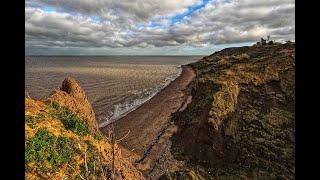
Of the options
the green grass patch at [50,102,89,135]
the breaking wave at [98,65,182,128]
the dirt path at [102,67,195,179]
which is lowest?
the dirt path at [102,67,195,179]

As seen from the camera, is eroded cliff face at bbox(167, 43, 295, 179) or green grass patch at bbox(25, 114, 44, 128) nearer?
green grass patch at bbox(25, 114, 44, 128)

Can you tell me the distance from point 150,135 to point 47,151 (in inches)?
545

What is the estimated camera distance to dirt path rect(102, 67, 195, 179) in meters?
19.5

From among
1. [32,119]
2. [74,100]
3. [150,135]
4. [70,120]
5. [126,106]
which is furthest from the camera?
[126,106]

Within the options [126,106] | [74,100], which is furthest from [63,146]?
[126,106]

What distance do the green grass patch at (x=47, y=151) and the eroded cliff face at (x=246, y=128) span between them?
5.61m

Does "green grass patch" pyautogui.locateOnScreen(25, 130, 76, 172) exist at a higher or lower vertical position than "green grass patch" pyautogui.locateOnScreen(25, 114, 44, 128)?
lower

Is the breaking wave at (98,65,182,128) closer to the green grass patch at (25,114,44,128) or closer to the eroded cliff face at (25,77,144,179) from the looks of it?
the eroded cliff face at (25,77,144,179)

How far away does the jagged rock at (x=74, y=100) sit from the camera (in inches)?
684

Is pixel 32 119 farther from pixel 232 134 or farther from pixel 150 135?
pixel 150 135

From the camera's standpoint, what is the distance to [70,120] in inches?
615

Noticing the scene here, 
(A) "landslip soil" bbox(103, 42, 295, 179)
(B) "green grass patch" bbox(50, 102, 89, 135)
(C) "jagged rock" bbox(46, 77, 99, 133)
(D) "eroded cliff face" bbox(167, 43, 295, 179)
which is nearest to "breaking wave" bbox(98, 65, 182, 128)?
(A) "landslip soil" bbox(103, 42, 295, 179)
